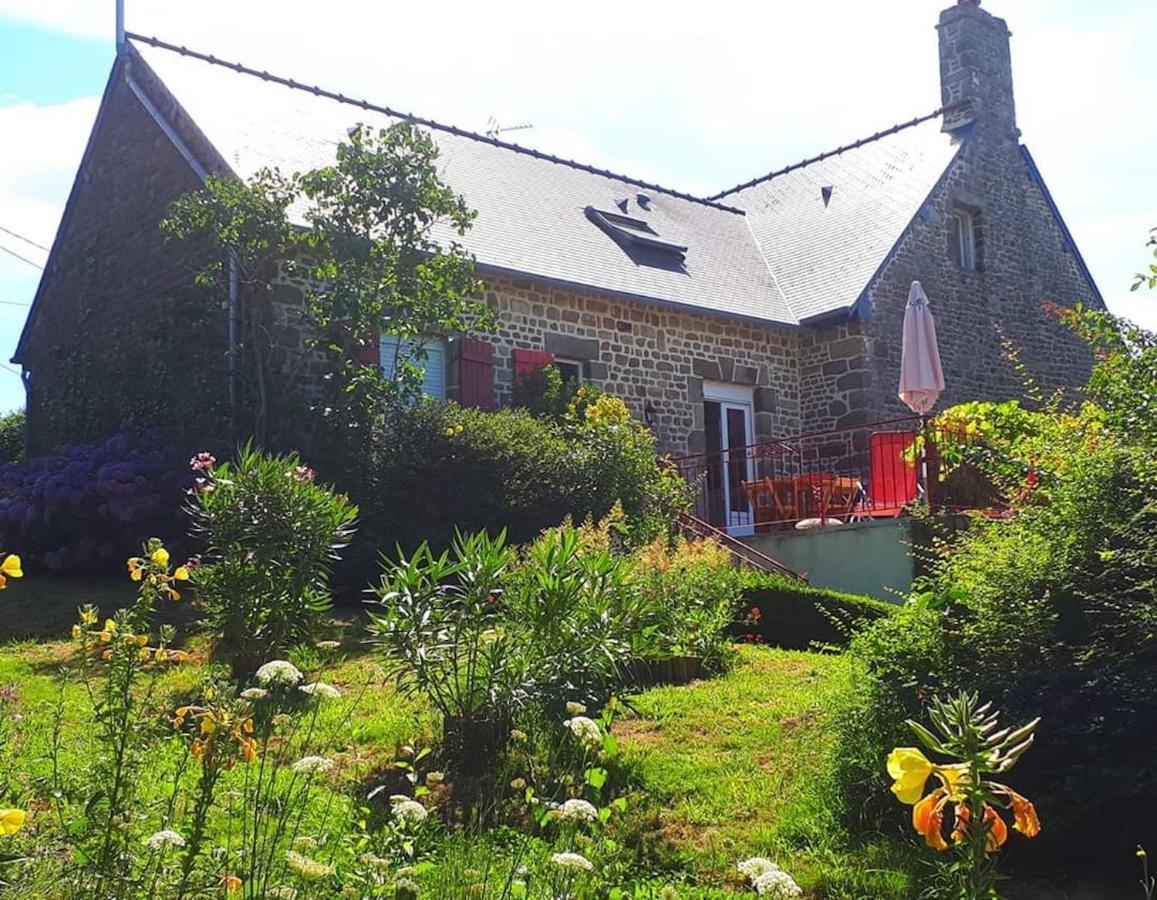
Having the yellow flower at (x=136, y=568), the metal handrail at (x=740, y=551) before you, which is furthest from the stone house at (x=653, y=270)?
the yellow flower at (x=136, y=568)

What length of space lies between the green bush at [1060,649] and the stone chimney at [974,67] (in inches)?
562

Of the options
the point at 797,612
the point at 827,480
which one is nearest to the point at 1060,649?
the point at 797,612

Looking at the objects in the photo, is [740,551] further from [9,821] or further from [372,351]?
[9,821]

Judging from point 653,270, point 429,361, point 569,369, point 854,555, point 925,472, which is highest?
point 653,270

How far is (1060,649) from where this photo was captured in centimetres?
415

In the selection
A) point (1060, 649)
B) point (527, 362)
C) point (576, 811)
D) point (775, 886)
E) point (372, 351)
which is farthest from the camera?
point (527, 362)

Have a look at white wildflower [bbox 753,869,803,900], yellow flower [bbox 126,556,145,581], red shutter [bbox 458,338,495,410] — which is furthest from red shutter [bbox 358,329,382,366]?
white wildflower [bbox 753,869,803,900]

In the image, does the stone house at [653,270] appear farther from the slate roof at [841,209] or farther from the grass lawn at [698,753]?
the grass lawn at [698,753]

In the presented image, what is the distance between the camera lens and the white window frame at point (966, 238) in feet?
57.3

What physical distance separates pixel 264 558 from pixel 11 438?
43.4 ft

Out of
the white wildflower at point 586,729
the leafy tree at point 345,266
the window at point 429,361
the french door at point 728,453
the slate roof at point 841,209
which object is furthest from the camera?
the slate roof at point 841,209

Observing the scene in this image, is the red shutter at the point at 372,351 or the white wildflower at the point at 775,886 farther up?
the red shutter at the point at 372,351

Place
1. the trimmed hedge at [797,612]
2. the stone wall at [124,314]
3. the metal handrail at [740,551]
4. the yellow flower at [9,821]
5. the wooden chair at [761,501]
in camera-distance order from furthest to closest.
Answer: the stone wall at [124,314] → the wooden chair at [761,501] → the metal handrail at [740,551] → the trimmed hedge at [797,612] → the yellow flower at [9,821]

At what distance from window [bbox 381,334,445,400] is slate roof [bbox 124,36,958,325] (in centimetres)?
105
